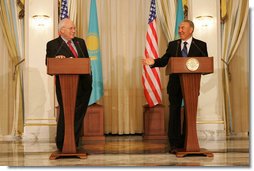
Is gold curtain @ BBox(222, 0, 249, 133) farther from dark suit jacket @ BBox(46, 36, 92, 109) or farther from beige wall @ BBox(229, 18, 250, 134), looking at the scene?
dark suit jacket @ BBox(46, 36, 92, 109)

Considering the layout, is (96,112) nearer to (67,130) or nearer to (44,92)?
(44,92)

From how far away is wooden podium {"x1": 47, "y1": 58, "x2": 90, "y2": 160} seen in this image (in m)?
4.17

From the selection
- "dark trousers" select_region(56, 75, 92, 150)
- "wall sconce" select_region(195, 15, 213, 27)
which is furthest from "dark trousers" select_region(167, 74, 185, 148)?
"wall sconce" select_region(195, 15, 213, 27)

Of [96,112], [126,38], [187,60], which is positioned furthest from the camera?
[126,38]

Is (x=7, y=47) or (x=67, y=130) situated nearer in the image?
(x=67, y=130)

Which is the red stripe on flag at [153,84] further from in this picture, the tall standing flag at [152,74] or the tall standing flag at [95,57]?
the tall standing flag at [95,57]

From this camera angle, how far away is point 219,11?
682 cm

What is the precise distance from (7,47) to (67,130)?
3.45 m

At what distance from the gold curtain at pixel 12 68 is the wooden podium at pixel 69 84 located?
3.02m

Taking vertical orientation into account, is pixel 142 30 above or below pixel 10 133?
above

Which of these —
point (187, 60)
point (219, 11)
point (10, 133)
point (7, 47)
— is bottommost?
point (10, 133)

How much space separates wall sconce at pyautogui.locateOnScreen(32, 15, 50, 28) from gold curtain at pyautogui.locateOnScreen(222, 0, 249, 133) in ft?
11.8

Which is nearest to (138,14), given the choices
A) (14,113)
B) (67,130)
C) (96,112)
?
(96,112)

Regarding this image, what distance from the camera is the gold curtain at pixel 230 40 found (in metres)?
7.03
